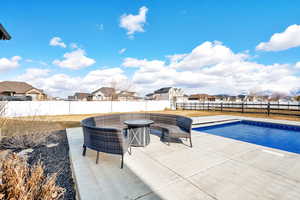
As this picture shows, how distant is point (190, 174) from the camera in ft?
8.01

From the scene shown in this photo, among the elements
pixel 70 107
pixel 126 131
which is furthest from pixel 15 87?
pixel 126 131

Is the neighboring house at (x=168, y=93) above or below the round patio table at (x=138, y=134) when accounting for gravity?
above

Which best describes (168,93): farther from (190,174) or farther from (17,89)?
(190,174)

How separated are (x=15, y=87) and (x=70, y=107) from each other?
18537 mm

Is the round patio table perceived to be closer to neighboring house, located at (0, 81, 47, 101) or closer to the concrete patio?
the concrete patio

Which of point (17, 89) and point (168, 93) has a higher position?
point (168, 93)

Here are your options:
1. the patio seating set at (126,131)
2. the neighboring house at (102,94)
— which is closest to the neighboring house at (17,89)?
the neighboring house at (102,94)

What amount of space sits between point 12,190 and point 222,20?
13.2 meters

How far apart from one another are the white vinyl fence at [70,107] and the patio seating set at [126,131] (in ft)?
29.7

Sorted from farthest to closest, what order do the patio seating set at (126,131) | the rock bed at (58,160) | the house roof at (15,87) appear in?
the house roof at (15,87) → the patio seating set at (126,131) → the rock bed at (58,160)

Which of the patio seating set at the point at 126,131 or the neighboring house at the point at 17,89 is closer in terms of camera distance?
the patio seating set at the point at 126,131

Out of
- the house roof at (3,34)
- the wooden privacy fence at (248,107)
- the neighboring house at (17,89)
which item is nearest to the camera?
the house roof at (3,34)

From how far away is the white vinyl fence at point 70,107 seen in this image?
1183 centimetres

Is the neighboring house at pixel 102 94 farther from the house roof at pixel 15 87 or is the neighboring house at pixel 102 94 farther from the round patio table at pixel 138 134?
the round patio table at pixel 138 134
